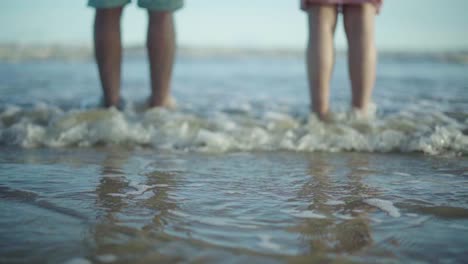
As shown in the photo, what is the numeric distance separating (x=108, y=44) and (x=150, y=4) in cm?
40

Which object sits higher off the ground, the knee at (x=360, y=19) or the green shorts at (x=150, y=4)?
the green shorts at (x=150, y=4)

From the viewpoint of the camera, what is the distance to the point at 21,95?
444cm

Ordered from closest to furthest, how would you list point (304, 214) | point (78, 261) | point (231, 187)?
point (78, 261) < point (304, 214) < point (231, 187)

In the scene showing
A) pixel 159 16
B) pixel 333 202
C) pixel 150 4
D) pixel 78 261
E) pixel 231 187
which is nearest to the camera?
pixel 78 261

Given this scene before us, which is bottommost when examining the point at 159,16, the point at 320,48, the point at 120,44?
the point at 320,48

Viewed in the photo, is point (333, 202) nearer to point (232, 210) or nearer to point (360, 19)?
point (232, 210)

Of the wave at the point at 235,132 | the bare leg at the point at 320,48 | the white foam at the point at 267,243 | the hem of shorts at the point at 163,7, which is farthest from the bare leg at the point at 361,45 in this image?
the white foam at the point at 267,243

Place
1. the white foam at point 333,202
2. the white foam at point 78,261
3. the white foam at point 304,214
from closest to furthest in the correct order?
1. the white foam at point 78,261
2. the white foam at point 304,214
3. the white foam at point 333,202

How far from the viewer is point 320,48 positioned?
8.98 feet

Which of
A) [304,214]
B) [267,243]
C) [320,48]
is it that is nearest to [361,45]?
[320,48]

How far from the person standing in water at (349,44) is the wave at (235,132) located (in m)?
0.20

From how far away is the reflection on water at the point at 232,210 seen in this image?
3.33 feet

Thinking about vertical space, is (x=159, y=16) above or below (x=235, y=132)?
above

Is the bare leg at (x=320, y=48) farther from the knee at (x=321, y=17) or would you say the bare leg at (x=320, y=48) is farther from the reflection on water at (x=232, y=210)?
the reflection on water at (x=232, y=210)
